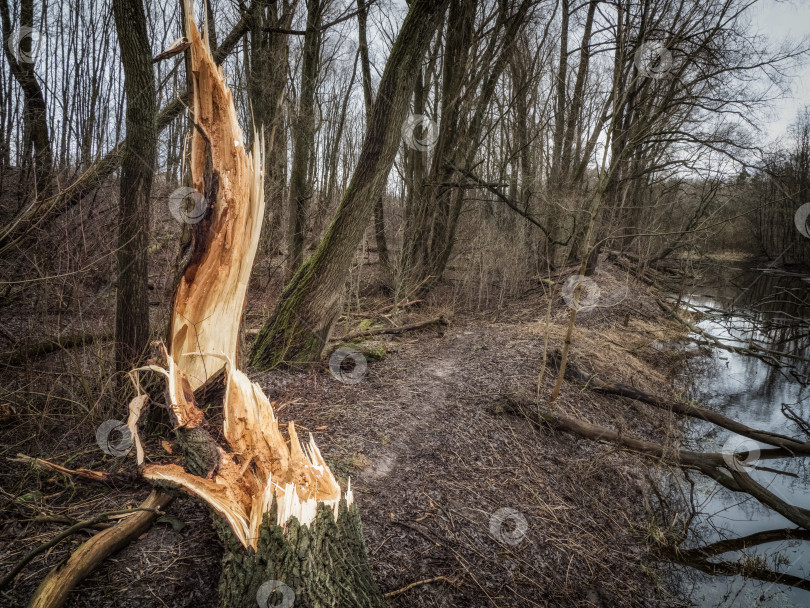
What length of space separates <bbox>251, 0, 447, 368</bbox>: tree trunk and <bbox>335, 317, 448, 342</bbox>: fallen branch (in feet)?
3.96

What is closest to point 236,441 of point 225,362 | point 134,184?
point 225,362

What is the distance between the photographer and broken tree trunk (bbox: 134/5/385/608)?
7.09ft

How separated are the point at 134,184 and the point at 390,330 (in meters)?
5.03

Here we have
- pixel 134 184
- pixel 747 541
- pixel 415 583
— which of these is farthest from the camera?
pixel 747 541

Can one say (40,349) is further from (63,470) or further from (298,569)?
(298,569)

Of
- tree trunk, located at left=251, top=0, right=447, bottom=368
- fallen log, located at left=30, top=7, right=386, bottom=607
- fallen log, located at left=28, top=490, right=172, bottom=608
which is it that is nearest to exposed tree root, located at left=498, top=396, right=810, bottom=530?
tree trunk, located at left=251, top=0, right=447, bottom=368

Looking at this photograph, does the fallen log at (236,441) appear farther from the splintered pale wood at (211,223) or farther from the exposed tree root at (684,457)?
the exposed tree root at (684,457)

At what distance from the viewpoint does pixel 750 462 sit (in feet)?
18.7

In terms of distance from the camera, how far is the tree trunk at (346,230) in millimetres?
5512

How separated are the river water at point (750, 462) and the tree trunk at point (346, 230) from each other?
448 centimetres

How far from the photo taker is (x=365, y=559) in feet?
8.02

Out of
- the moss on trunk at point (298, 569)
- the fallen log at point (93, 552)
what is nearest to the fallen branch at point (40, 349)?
the fallen log at point (93, 552)

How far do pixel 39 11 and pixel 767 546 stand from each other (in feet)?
30.0

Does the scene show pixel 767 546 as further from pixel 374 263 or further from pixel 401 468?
pixel 374 263
